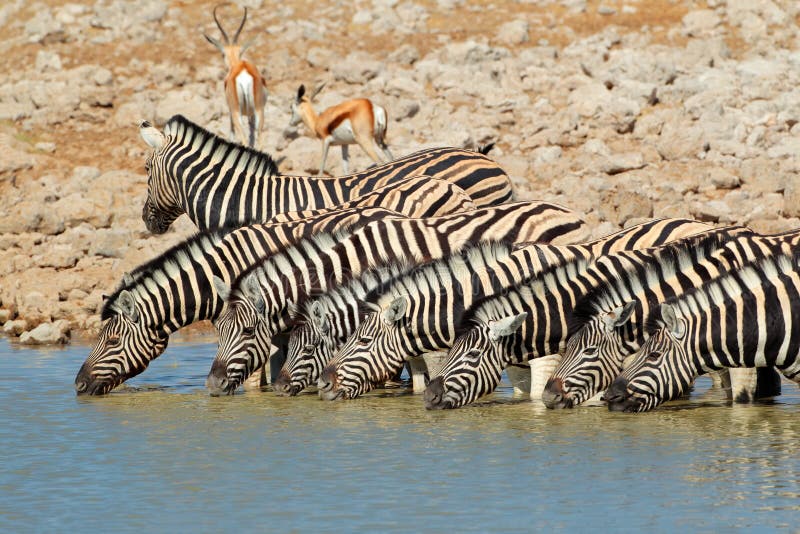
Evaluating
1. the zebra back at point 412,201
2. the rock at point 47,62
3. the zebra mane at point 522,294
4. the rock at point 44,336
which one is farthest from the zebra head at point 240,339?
the rock at point 47,62

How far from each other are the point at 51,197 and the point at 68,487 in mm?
12735

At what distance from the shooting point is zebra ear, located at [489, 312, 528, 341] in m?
10.8

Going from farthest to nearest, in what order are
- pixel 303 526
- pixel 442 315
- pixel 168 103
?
pixel 168 103
pixel 442 315
pixel 303 526

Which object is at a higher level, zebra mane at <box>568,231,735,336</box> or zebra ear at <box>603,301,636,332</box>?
zebra mane at <box>568,231,735,336</box>

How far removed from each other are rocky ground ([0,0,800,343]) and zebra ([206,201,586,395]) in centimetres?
420

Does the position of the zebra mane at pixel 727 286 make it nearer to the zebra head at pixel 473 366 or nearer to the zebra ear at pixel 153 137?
the zebra head at pixel 473 366

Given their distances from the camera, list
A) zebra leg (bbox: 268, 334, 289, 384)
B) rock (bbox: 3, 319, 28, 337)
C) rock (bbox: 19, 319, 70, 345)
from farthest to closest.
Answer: rock (bbox: 3, 319, 28, 337) < rock (bbox: 19, 319, 70, 345) < zebra leg (bbox: 268, 334, 289, 384)

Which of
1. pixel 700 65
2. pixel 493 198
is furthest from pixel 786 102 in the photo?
pixel 493 198

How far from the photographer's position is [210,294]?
12.7 m

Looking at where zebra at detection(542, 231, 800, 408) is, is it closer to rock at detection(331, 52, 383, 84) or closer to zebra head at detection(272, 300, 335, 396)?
zebra head at detection(272, 300, 335, 396)

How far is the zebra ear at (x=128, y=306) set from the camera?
12.4m

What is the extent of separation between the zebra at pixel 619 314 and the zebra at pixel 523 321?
0.13m

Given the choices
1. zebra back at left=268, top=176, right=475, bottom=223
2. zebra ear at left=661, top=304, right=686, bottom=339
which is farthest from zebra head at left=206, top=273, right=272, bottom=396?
zebra ear at left=661, top=304, right=686, bottom=339

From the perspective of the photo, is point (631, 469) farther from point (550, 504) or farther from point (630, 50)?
point (630, 50)
